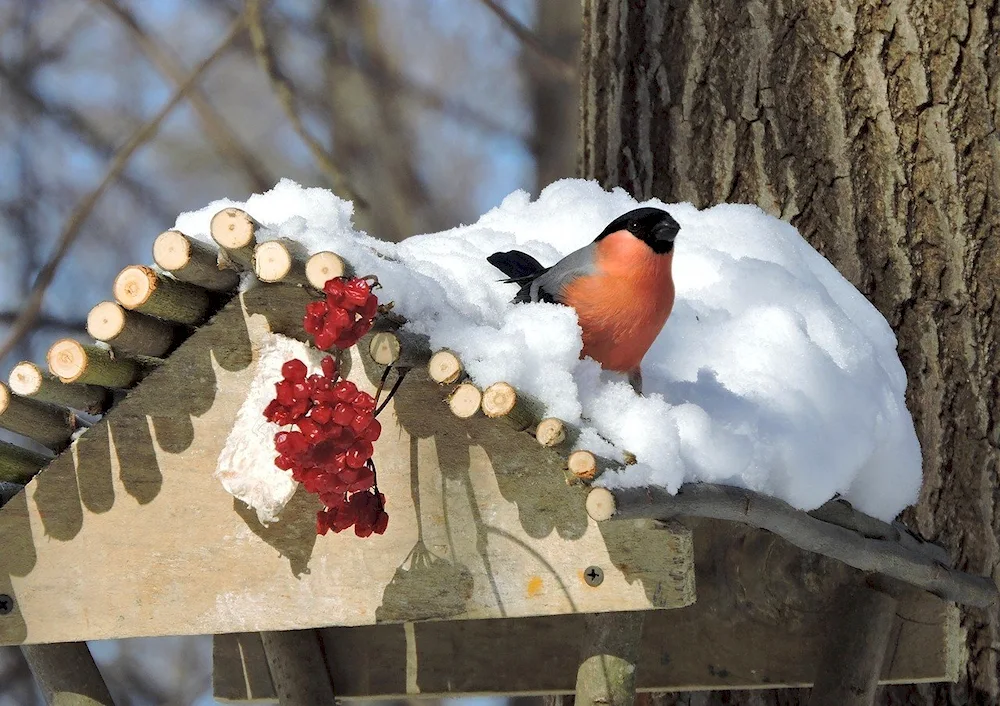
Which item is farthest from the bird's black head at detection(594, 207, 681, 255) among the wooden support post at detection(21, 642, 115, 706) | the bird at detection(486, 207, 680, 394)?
the wooden support post at detection(21, 642, 115, 706)

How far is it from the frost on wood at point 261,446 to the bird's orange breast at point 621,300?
32 centimetres

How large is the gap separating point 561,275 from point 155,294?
1.56 ft

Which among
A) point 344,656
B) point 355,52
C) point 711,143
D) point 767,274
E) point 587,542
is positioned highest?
point 355,52

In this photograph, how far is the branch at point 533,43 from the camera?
4.16 metres

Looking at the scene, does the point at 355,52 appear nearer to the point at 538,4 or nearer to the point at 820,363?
the point at 538,4

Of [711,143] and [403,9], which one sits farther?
[403,9]

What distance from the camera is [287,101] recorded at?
3.87 metres

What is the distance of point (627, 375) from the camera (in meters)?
1.44

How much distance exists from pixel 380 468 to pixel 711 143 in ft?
3.80

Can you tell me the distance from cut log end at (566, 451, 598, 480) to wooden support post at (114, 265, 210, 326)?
0.50 m

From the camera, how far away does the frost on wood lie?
1.39 meters

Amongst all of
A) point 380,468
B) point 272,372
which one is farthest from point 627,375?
point 272,372

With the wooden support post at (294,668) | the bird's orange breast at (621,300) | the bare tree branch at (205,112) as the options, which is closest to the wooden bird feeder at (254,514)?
the bird's orange breast at (621,300)

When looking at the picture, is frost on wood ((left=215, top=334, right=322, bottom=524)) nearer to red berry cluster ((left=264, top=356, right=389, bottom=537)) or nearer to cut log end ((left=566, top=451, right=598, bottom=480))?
red berry cluster ((left=264, top=356, right=389, bottom=537))
